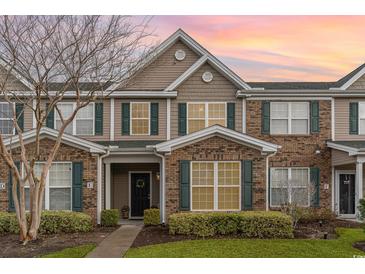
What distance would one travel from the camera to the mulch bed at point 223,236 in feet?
52.5

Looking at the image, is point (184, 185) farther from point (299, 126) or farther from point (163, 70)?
point (299, 126)

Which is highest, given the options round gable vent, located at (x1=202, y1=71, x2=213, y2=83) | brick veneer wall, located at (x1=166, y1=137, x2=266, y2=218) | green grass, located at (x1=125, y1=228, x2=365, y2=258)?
round gable vent, located at (x1=202, y1=71, x2=213, y2=83)

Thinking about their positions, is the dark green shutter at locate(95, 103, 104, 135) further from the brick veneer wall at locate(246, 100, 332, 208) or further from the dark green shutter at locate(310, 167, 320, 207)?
the dark green shutter at locate(310, 167, 320, 207)

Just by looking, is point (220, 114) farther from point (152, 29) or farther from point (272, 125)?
point (152, 29)

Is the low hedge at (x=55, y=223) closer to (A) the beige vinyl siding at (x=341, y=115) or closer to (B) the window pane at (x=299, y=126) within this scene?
(B) the window pane at (x=299, y=126)

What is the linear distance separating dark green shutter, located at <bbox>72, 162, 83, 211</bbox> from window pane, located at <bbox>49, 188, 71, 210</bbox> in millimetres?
244

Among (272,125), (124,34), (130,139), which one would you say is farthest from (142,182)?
(124,34)

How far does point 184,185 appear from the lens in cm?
1867

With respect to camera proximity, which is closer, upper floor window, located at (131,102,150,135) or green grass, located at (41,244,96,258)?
green grass, located at (41,244,96,258)

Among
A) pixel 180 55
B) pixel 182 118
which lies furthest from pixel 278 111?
pixel 180 55

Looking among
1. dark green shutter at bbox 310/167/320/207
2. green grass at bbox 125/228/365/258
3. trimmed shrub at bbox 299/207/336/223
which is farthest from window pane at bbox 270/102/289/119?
green grass at bbox 125/228/365/258

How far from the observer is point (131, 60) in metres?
18.5

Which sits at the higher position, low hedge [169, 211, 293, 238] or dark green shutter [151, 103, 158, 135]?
dark green shutter [151, 103, 158, 135]

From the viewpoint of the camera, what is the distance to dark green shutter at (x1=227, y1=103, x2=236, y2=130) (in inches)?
854
